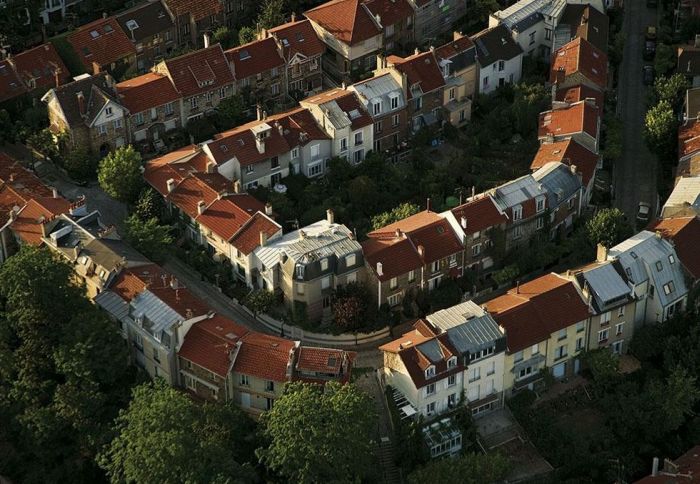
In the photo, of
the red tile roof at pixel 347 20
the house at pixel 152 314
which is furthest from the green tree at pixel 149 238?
the red tile roof at pixel 347 20

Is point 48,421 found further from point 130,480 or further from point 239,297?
point 239,297

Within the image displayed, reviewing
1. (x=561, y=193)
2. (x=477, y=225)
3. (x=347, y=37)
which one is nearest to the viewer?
(x=477, y=225)

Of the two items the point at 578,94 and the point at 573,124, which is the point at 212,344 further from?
the point at 578,94

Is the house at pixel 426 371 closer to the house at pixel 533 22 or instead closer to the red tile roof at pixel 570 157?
the red tile roof at pixel 570 157

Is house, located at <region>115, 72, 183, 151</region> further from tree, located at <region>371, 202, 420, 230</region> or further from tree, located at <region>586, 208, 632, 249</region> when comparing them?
tree, located at <region>586, 208, 632, 249</region>

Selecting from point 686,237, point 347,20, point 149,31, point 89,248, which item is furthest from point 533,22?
point 89,248

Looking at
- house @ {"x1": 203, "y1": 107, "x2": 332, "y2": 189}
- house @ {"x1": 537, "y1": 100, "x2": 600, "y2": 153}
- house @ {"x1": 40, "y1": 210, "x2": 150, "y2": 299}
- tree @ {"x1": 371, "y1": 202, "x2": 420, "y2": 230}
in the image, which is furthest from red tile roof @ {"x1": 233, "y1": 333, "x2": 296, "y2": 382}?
house @ {"x1": 537, "y1": 100, "x2": 600, "y2": 153}
